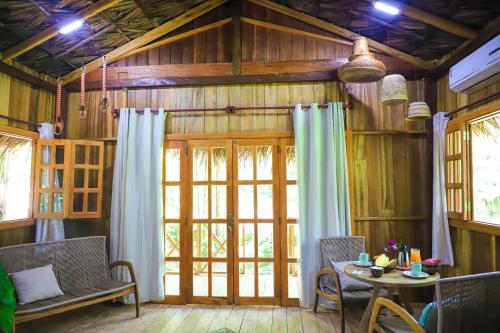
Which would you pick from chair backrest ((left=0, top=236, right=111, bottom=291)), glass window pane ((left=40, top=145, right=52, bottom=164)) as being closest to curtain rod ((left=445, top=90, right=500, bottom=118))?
chair backrest ((left=0, top=236, right=111, bottom=291))

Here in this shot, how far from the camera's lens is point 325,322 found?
338 cm

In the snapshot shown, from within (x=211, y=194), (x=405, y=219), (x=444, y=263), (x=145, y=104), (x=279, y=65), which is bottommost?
(x=444, y=263)

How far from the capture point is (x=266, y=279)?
3914 mm

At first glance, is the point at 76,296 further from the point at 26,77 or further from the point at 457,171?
the point at 457,171

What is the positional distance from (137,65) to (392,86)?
114 inches

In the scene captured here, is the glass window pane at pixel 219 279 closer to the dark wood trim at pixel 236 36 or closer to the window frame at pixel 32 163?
the window frame at pixel 32 163

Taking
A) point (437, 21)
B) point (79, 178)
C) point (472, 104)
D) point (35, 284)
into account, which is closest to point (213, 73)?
point (79, 178)

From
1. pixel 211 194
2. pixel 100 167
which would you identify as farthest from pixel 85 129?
pixel 211 194

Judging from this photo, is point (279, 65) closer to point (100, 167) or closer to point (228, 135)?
point (228, 135)

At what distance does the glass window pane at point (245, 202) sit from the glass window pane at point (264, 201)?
0.09 meters

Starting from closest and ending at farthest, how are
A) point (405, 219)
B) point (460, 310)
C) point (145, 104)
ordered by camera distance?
point (460, 310) < point (405, 219) < point (145, 104)

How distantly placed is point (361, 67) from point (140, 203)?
273cm

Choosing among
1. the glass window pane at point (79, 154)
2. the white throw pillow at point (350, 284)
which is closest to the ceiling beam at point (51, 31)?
the glass window pane at point (79, 154)

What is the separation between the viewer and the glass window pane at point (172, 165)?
4.04 m
